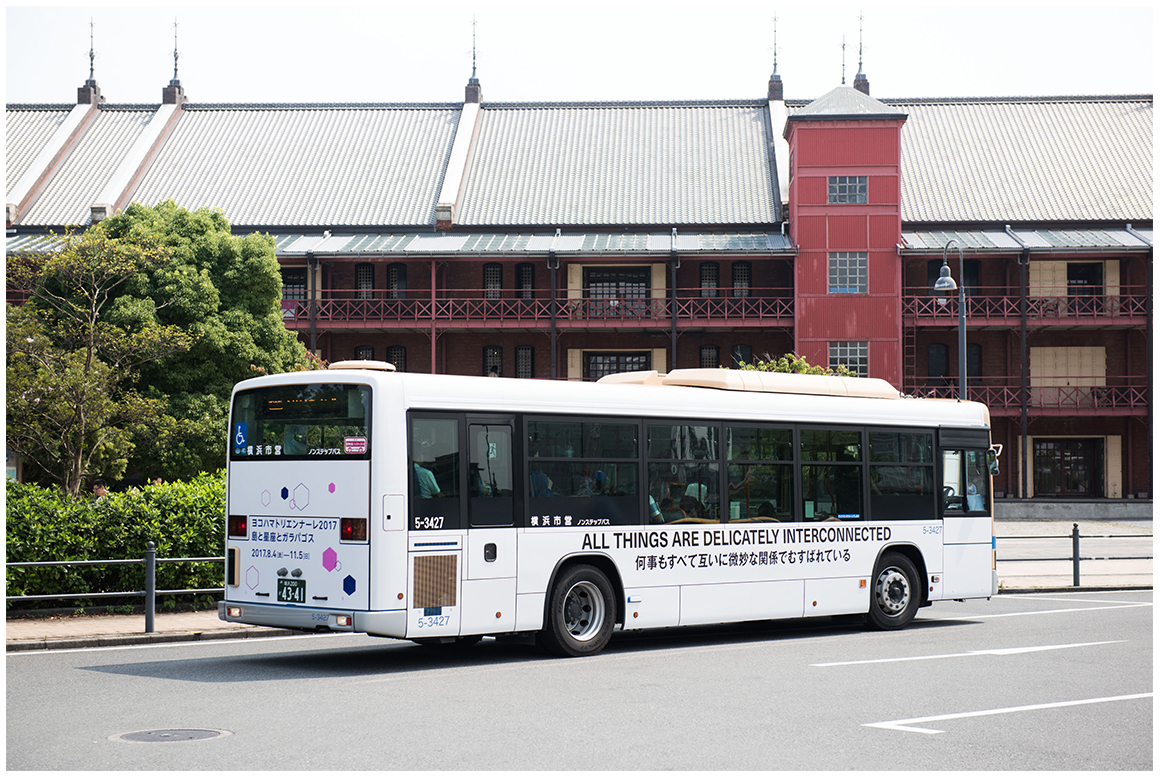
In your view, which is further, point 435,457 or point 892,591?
point 892,591

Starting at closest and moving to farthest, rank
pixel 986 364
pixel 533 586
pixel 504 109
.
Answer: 1. pixel 533 586
2. pixel 986 364
3. pixel 504 109

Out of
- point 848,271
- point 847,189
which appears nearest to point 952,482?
point 848,271

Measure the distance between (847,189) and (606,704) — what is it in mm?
39061

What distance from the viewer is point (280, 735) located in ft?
26.4

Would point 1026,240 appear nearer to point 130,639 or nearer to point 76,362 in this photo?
point 76,362

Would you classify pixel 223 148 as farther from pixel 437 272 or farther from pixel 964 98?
pixel 964 98

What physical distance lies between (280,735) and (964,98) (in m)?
53.7

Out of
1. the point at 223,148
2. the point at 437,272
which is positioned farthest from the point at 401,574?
the point at 223,148

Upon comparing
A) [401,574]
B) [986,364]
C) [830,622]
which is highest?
[986,364]

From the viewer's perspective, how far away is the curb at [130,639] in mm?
12945

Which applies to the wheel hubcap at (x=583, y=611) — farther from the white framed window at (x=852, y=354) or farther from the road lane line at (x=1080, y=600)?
the white framed window at (x=852, y=354)

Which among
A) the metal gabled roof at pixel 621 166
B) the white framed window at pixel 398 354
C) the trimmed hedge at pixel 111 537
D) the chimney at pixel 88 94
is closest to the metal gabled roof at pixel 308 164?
the metal gabled roof at pixel 621 166

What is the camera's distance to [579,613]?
12.6 meters

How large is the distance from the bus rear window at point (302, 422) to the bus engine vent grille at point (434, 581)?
1.09m
